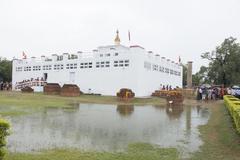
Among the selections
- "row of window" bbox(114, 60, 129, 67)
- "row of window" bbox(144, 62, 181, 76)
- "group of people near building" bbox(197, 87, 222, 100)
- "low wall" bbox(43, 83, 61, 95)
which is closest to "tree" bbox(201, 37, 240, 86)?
"row of window" bbox(144, 62, 181, 76)

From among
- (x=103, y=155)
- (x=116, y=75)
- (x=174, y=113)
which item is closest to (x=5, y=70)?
(x=116, y=75)

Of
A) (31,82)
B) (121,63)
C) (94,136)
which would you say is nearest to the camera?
(94,136)

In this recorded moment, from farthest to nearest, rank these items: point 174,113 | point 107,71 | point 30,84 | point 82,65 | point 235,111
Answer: point 30,84
point 82,65
point 107,71
point 174,113
point 235,111

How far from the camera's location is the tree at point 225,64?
3847 centimetres

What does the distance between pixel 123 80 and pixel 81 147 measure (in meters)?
20.7

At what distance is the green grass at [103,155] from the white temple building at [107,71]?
788 inches

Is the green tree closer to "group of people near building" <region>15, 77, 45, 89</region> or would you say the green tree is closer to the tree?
"group of people near building" <region>15, 77, 45, 89</region>

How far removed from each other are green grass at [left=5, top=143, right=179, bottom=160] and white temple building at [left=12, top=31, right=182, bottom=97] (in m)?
20.0

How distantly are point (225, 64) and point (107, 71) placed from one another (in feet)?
63.2

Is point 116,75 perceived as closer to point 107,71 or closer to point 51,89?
point 107,71

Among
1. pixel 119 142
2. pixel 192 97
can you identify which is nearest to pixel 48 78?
pixel 192 97

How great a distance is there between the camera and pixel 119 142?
24.7ft

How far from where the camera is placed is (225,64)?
3959cm

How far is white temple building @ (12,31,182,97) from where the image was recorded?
27.0 metres
